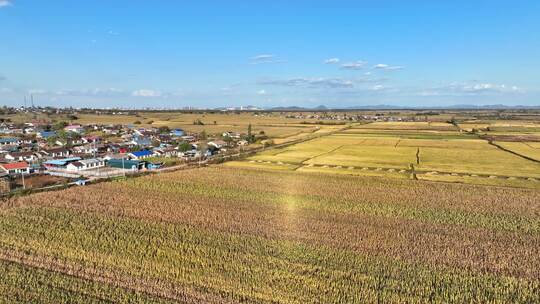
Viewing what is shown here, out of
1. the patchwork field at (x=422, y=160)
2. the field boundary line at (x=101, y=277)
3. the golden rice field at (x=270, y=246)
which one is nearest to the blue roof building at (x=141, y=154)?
the patchwork field at (x=422, y=160)

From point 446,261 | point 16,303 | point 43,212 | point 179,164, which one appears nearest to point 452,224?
point 446,261

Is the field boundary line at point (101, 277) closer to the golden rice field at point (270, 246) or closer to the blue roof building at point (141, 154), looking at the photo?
the golden rice field at point (270, 246)

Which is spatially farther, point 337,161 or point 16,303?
point 337,161

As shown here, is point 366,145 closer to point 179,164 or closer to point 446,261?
point 179,164

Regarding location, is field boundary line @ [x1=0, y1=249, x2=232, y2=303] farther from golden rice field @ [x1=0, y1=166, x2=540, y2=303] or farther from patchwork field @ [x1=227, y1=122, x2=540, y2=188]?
patchwork field @ [x1=227, y1=122, x2=540, y2=188]

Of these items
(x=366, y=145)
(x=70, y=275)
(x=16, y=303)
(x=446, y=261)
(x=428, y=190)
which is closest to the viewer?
(x=16, y=303)

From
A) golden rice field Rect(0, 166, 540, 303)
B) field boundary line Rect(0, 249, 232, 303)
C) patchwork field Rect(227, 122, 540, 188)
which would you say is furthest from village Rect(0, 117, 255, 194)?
field boundary line Rect(0, 249, 232, 303)

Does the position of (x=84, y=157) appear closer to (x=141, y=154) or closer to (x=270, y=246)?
(x=141, y=154)

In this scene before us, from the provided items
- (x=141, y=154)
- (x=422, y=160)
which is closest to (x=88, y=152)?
(x=141, y=154)
